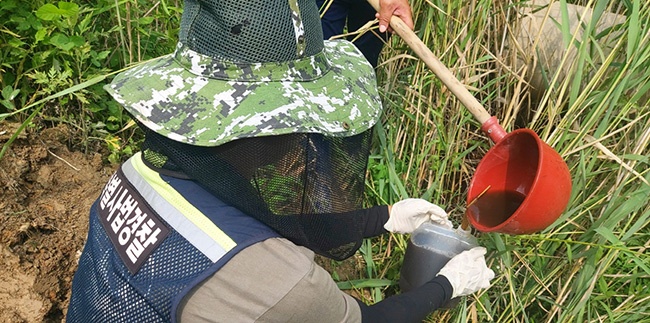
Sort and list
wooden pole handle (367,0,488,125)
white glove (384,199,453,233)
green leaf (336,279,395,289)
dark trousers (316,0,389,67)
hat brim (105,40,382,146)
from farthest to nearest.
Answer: dark trousers (316,0,389,67) → green leaf (336,279,395,289) → white glove (384,199,453,233) → wooden pole handle (367,0,488,125) → hat brim (105,40,382,146)

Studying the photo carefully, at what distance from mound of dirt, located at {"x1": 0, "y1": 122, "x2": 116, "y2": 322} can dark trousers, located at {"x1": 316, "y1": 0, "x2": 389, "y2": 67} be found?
1.07m

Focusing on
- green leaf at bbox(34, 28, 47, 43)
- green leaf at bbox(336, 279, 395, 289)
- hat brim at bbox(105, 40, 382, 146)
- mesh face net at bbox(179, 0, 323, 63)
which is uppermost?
mesh face net at bbox(179, 0, 323, 63)

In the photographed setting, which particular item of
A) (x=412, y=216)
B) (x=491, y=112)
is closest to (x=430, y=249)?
(x=412, y=216)

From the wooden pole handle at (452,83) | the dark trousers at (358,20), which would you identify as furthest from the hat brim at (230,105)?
the dark trousers at (358,20)

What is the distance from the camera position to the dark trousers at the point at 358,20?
2457 mm

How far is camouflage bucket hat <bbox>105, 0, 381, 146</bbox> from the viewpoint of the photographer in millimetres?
1175

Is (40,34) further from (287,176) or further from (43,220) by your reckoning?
(287,176)

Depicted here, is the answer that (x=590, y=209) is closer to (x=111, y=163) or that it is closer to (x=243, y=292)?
(x=243, y=292)

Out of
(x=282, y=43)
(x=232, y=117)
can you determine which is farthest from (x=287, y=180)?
(x=282, y=43)

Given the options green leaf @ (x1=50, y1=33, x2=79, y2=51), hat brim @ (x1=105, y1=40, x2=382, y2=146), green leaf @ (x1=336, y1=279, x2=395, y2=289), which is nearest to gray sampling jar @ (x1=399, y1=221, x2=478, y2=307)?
green leaf @ (x1=336, y1=279, x2=395, y2=289)

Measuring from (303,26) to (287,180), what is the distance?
0.32m

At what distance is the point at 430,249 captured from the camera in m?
1.85

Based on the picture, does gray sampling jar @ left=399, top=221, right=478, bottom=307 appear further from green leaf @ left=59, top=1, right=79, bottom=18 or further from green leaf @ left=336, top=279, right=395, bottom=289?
green leaf @ left=59, top=1, right=79, bottom=18

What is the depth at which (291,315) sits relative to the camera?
1.24 metres
